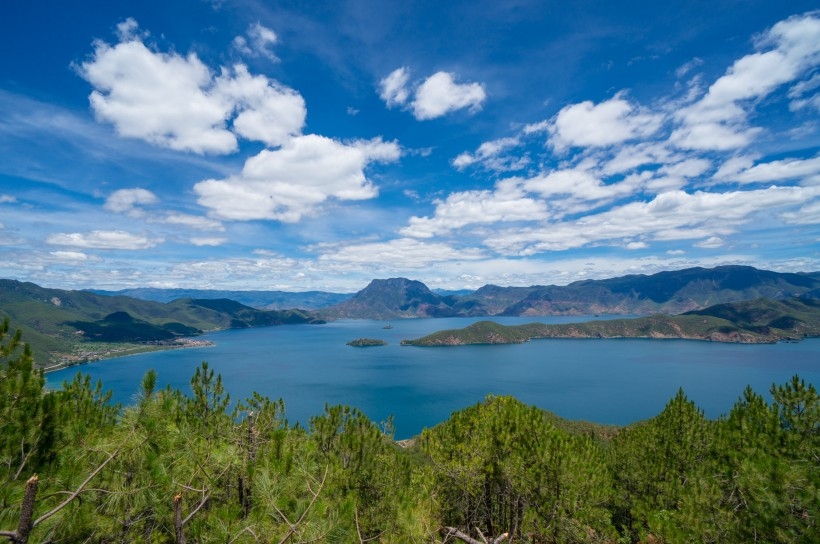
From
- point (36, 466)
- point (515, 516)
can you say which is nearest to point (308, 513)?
point (36, 466)

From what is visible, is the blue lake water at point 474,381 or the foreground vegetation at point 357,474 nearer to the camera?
the foreground vegetation at point 357,474

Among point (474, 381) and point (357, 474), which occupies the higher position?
point (357, 474)

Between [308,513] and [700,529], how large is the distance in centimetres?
1152

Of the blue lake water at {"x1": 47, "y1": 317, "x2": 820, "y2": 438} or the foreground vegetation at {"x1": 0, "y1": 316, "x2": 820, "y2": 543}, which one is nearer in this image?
the foreground vegetation at {"x1": 0, "y1": 316, "x2": 820, "y2": 543}

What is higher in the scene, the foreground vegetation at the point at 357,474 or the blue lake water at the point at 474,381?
the foreground vegetation at the point at 357,474

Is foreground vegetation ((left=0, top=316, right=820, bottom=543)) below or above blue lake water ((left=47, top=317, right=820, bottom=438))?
above

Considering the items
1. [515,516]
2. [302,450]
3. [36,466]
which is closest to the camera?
[36,466]

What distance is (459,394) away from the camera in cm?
12888

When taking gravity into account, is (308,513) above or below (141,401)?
below

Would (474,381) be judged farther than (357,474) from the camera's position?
Yes

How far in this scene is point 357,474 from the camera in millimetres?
11930

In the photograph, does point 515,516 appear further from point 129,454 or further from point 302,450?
point 129,454

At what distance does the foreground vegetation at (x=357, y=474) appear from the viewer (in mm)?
4703

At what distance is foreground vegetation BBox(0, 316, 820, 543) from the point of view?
15.4ft
